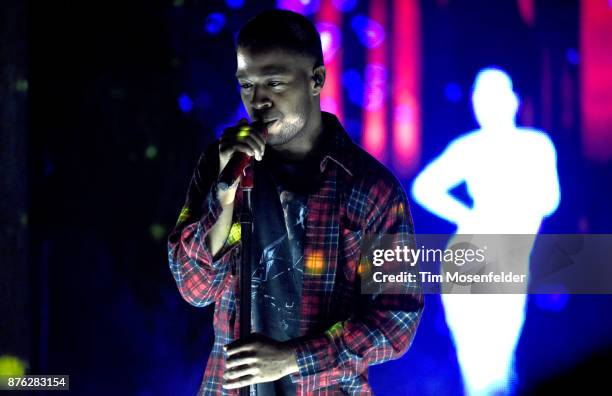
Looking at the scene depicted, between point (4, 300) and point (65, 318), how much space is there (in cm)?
23

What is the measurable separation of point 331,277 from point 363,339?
171 millimetres

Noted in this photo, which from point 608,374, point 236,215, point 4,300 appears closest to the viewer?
point 236,215

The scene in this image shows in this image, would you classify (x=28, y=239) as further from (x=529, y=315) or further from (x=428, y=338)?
(x=529, y=315)

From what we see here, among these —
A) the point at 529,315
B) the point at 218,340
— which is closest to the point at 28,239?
the point at 218,340

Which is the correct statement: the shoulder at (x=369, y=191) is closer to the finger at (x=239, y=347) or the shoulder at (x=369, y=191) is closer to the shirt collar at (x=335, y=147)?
the shirt collar at (x=335, y=147)

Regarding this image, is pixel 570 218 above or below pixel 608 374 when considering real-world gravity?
above

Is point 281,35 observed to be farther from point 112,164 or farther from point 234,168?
point 112,164

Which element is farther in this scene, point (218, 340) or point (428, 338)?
point (428, 338)

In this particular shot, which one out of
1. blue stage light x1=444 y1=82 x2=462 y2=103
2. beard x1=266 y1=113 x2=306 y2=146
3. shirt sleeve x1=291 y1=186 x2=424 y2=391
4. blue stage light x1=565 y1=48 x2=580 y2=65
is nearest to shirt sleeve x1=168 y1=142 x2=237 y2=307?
beard x1=266 y1=113 x2=306 y2=146

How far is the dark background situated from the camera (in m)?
2.77

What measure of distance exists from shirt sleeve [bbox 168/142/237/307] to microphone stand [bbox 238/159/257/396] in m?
0.17

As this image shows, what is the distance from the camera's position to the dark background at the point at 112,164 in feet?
9.09

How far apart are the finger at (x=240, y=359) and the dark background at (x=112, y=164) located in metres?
1.20

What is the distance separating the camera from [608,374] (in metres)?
2.53
